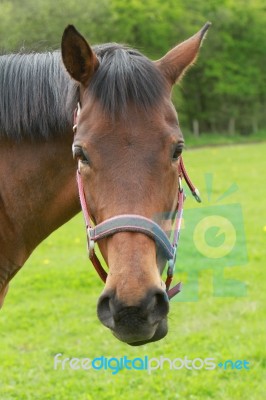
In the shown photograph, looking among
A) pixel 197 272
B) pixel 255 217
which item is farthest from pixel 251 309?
pixel 255 217

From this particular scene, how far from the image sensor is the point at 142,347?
511 centimetres

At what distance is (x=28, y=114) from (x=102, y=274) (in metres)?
0.92

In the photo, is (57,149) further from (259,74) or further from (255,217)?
A: (259,74)

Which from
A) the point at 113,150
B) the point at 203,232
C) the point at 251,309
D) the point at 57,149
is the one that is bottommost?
the point at 251,309

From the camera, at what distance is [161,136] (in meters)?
2.27

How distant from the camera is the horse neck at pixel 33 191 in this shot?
280 cm

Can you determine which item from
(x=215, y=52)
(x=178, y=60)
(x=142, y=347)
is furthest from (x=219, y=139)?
(x=178, y=60)

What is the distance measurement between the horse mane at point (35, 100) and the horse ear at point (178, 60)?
1.48ft

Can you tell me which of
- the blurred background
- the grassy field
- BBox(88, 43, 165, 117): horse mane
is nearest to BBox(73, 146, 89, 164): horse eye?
BBox(88, 43, 165, 117): horse mane

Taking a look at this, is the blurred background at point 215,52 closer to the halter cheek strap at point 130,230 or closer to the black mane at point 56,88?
the black mane at point 56,88

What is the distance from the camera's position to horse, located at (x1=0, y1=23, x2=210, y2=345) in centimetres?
207

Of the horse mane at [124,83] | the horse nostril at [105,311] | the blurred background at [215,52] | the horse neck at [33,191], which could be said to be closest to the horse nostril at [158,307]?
the horse nostril at [105,311]

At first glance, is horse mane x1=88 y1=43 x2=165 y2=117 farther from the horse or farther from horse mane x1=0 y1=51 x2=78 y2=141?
horse mane x1=0 y1=51 x2=78 y2=141

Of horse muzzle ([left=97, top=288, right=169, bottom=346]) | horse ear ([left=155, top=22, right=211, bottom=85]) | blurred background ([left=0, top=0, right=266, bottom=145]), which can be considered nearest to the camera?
horse muzzle ([left=97, top=288, right=169, bottom=346])
